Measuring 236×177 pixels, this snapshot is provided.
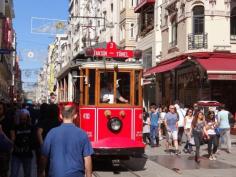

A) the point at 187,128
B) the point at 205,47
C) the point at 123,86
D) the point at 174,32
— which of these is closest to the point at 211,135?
the point at 187,128

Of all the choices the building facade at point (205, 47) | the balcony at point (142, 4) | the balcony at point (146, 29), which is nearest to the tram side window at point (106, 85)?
the building facade at point (205, 47)

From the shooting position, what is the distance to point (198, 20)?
32312mm

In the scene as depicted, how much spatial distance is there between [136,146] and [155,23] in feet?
87.8

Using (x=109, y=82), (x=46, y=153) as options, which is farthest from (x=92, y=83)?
(x=46, y=153)

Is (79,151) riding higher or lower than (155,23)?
lower

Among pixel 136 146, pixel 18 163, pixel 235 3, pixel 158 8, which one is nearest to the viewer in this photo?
pixel 18 163

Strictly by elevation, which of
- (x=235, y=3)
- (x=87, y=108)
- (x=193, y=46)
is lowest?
(x=87, y=108)

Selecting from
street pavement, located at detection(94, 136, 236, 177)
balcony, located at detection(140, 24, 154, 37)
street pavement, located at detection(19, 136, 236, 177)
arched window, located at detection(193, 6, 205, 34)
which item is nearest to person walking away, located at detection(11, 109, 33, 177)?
street pavement, located at detection(19, 136, 236, 177)

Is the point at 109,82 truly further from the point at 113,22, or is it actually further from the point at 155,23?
the point at 113,22

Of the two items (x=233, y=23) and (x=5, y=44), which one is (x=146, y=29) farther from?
(x=5, y=44)

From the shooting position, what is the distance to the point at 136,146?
47.4ft

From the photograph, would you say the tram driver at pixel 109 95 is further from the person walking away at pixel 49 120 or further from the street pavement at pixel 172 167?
the person walking away at pixel 49 120

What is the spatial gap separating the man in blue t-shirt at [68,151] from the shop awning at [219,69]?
22658 millimetres

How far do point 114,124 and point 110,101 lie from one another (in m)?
0.61
